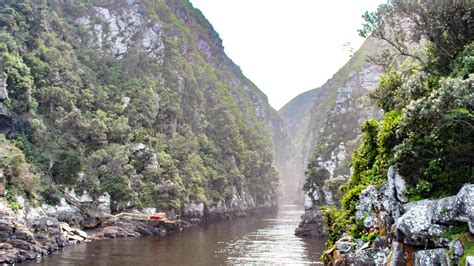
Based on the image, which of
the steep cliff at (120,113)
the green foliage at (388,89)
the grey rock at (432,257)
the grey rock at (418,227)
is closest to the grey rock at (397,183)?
the grey rock at (418,227)

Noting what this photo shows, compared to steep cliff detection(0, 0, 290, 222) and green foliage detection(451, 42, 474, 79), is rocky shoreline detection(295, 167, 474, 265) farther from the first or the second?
steep cliff detection(0, 0, 290, 222)

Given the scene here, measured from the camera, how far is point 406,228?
74.3 feet

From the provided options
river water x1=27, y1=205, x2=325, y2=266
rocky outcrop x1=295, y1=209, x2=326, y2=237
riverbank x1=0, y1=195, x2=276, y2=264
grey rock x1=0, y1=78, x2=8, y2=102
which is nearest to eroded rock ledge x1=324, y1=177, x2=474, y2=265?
river water x1=27, y1=205, x2=325, y2=266

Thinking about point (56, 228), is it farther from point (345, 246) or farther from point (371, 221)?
point (371, 221)

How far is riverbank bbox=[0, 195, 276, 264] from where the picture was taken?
46.9 metres

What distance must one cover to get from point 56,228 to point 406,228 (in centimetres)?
4597

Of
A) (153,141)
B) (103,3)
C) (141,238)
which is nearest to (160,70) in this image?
(103,3)

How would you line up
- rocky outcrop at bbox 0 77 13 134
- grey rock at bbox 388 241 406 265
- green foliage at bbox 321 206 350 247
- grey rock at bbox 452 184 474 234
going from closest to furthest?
grey rock at bbox 452 184 474 234, grey rock at bbox 388 241 406 265, green foliage at bbox 321 206 350 247, rocky outcrop at bbox 0 77 13 134

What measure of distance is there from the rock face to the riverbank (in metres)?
33.9

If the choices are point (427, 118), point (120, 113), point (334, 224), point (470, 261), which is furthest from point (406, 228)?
point (120, 113)

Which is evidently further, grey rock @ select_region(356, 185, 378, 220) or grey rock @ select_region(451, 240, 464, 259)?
grey rock @ select_region(356, 185, 378, 220)

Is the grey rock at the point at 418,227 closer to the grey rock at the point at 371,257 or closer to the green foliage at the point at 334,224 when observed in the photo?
the grey rock at the point at 371,257

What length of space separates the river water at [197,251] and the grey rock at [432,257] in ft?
89.6

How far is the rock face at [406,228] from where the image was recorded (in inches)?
821
